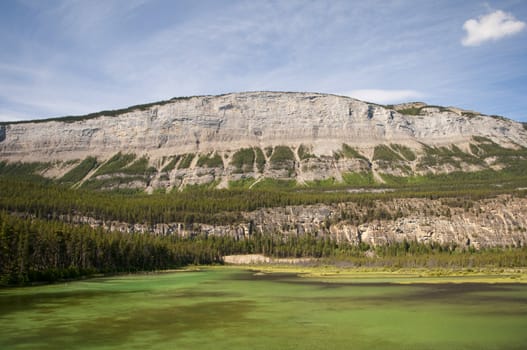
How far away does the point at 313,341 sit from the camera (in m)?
39.8

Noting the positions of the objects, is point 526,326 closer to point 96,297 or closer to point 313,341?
point 313,341

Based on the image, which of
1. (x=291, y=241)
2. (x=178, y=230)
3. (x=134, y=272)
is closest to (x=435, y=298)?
(x=134, y=272)

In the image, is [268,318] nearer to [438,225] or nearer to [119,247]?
[119,247]

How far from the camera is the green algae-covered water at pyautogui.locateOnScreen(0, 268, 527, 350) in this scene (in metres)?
39.2

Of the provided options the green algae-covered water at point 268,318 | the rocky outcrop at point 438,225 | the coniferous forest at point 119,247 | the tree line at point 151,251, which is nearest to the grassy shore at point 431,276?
the green algae-covered water at point 268,318

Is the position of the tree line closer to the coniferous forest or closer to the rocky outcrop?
the coniferous forest

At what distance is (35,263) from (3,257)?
10330 millimetres

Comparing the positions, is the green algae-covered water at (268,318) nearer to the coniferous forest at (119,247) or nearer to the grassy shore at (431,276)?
the grassy shore at (431,276)

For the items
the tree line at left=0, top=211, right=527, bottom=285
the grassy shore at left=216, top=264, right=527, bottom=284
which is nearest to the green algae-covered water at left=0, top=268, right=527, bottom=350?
the grassy shore at left=216, top=264, right=527, bottom=284

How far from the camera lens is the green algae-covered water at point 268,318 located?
3925 centimetres

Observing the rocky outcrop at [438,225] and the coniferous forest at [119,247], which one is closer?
the coniferous forest at [119,247]

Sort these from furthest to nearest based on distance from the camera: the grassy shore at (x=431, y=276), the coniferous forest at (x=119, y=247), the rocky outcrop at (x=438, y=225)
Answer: the rocky outcrop at (x=438, y=225)
the coniferous forest at (x=119, y=247)
the grassy shore at (x=431, y=276)

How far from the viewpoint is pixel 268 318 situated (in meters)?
51.0

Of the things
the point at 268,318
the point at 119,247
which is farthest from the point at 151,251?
the point at 268,318
